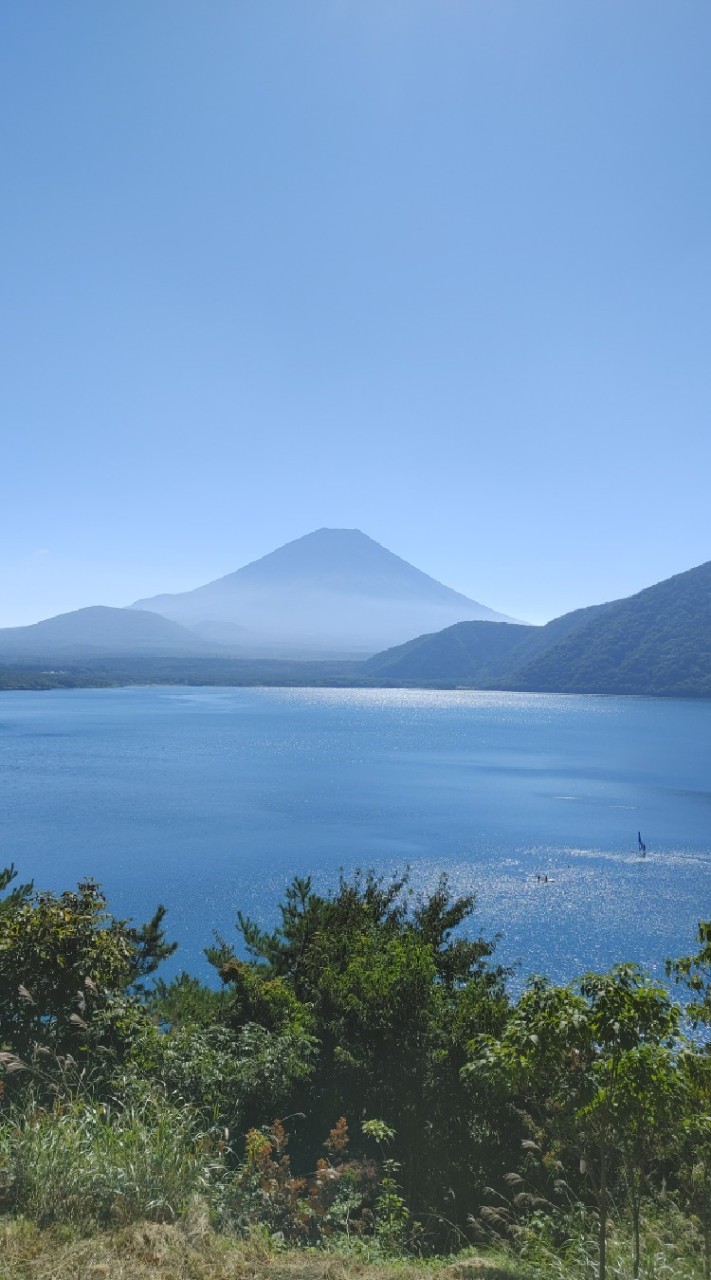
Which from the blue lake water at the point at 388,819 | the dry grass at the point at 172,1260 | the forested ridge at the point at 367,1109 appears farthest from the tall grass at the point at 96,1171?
the blue lake water at the point at 388,819

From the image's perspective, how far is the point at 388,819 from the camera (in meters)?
48.4

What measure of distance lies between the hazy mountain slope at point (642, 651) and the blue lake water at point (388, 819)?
5743 centimetres

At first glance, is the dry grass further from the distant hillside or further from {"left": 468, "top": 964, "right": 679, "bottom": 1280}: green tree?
the distant hillside

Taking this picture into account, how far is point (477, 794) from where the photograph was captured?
57969 mm

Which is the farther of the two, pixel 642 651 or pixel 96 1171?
pixel 642 651

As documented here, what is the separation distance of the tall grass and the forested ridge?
1 cm

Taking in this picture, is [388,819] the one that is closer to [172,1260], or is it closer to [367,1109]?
[367,1109]

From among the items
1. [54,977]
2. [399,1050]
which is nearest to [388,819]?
[399,1050]

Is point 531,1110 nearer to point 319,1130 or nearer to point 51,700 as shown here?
point 319,1130

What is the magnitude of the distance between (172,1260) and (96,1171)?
30.0 inches

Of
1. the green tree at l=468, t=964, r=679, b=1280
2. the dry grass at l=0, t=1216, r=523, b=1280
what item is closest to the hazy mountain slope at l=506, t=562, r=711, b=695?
the green tree at l=468, t=964, r=679, b=1280

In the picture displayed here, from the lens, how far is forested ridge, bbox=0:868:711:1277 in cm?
459

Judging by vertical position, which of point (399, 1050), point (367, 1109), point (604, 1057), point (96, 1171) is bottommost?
point (367, 1109)

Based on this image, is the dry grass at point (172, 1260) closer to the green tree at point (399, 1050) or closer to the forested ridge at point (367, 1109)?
the forested ridge at point (367, 1109)
